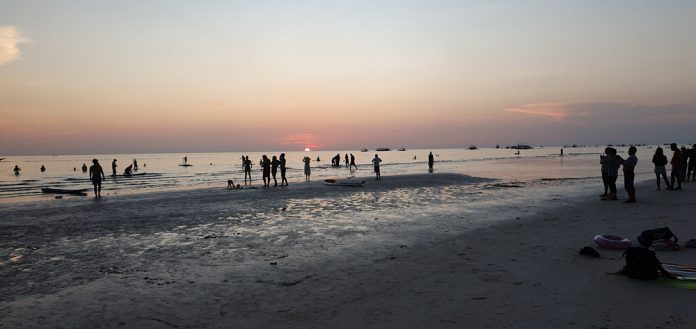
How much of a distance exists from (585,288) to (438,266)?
2.61 metres

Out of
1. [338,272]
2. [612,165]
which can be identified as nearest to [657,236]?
[338,272]

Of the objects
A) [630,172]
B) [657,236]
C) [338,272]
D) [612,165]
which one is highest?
[612,165]

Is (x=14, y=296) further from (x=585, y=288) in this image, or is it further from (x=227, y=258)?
(x=585, y=288)

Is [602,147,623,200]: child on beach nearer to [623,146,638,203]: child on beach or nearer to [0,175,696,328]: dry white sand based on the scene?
[623,146,638,203]: child on beach

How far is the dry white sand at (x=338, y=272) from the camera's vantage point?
19.6ft

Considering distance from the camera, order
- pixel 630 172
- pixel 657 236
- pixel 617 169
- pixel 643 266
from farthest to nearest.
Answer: pixel 617 169 → pixel 630 172 → pixel 657 236 → pixel 643 266

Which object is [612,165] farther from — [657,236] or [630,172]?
[657,236]

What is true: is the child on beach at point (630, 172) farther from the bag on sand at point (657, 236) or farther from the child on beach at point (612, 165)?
the bag on sand at point (657, 236)

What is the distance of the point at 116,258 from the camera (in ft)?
33.1

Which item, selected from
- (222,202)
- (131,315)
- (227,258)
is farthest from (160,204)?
(131,315)

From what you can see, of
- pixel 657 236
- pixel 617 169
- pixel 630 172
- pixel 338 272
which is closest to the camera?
pixel 338 272

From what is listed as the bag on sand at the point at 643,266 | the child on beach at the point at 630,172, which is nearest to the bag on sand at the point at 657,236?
the bag on sand at the point at 643,266

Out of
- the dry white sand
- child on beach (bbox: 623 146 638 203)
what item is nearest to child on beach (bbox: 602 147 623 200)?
child on beach (bbox: 623 146 638 203)

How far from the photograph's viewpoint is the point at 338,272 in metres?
8.40
